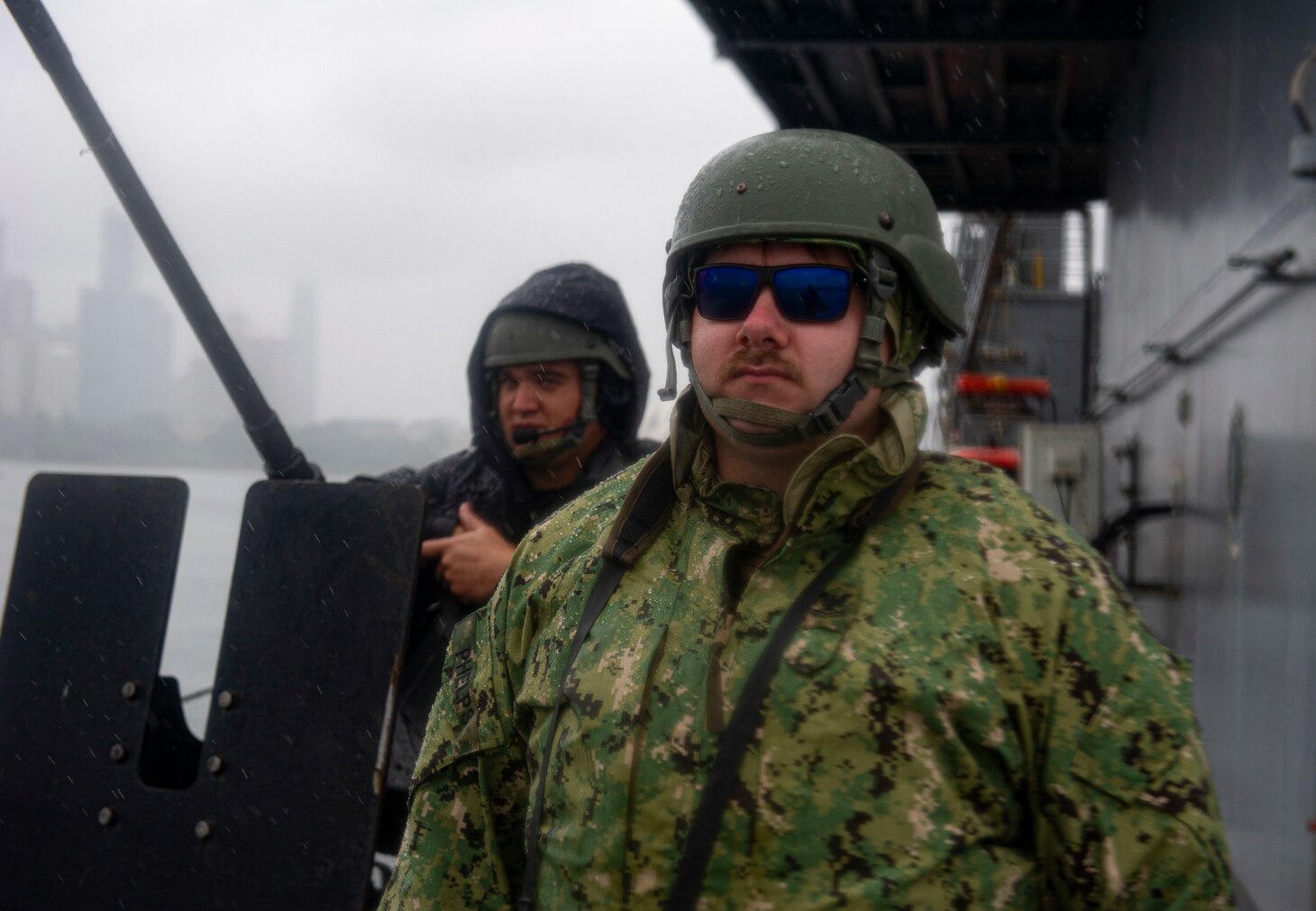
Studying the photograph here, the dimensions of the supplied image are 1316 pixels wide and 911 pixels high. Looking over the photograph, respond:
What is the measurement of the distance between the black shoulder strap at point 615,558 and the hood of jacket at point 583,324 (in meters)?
1.60

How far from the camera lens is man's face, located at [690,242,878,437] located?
1.97m

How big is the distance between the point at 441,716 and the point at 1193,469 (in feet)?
20.6

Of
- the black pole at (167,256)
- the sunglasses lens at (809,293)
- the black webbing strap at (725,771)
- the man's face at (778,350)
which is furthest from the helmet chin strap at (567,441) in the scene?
the black webbing strap at (725,771)

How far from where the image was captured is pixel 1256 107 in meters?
5.64

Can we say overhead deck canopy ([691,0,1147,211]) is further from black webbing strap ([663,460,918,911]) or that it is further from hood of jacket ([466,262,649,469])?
black webbing strap ([663,460,918,911])

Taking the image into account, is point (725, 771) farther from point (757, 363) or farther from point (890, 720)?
point (757, 363)

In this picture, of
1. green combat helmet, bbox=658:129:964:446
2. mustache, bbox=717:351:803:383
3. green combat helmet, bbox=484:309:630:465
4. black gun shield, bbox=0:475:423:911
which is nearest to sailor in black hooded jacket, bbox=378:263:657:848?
green combat helmet, bbox=484:309:630:465

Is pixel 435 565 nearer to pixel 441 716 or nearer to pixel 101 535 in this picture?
pixel 101 535

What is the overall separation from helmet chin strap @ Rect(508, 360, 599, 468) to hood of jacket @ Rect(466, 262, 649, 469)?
0.08 meters

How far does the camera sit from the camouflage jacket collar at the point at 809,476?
6.17ft

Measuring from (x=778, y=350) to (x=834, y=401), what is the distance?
0.38 feet

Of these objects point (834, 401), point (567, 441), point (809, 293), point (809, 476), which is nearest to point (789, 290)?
point (809, 293)

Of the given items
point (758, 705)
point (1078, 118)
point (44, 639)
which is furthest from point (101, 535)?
point (1078, 118)

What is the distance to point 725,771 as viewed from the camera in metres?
1.76
